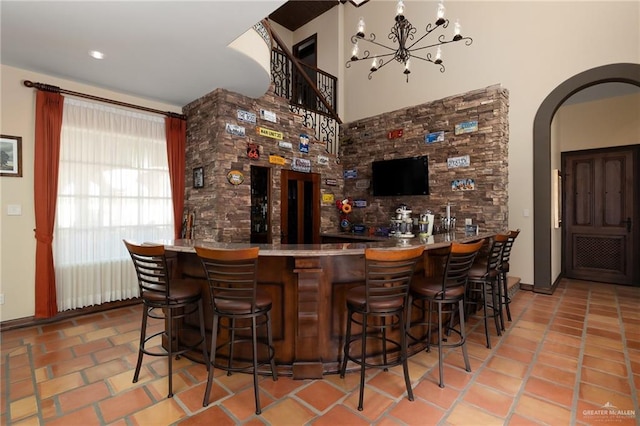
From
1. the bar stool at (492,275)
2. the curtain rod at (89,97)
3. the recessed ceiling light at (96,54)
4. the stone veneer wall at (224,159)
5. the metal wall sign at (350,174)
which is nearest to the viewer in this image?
the bar stool at (492,275)

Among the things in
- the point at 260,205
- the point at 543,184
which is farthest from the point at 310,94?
the point at 543,184

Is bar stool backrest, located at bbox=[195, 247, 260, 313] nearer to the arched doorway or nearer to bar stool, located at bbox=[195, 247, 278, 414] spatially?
bar stool, located at bbox=[195, 247, 278, 414]

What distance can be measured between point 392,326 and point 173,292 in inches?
73.9

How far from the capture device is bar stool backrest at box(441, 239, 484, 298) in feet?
8.04

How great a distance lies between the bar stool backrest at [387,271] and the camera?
6.77 feet

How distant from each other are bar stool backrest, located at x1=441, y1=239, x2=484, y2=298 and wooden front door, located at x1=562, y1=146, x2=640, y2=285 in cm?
497

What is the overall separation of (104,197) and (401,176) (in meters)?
4.85

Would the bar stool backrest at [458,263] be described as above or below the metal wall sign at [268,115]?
below

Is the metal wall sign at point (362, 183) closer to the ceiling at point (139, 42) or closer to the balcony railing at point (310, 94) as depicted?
the balcony railing at point (310, 94)

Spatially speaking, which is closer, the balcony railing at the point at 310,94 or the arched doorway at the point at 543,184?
the arched doorway at the point at 543,184

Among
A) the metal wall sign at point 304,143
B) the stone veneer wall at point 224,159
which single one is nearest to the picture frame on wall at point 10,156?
the stone veneer wall at point 224,159

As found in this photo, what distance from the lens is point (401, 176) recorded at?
19.2ft

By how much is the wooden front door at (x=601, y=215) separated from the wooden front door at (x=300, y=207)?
4998mm

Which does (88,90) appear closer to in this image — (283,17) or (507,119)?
(283,17)
